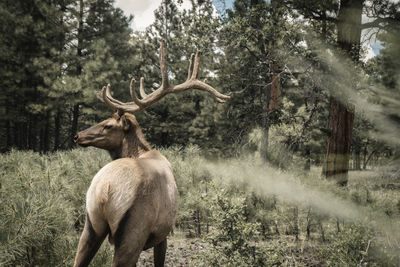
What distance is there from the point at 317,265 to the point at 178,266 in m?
1.92

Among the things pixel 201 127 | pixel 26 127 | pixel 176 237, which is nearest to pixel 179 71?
pixel 201 127

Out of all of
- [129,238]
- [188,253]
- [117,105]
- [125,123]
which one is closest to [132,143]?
[125,123]

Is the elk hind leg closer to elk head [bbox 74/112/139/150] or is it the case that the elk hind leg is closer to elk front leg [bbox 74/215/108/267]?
elk front leg [bbox 74/215/108/267]

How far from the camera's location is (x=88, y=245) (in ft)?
5.20

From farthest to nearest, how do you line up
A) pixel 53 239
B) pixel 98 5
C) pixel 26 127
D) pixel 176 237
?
pixel 26 127, pixel 98 5, pixel 176 237, pixel 53 239

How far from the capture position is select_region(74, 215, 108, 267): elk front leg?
5.15 ft

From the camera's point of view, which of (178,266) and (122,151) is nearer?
(122,151)

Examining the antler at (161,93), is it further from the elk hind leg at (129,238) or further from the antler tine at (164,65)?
the elk hind leg at (129,238)

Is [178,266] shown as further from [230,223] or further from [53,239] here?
[53,239]

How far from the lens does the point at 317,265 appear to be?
3539 mm

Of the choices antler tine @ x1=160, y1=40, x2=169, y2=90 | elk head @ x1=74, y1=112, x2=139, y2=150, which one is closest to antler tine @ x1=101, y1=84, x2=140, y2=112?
elk head @ x1=74, y1=112, x2=139, y2=150

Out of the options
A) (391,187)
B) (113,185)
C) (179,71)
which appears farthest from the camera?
(179,71)

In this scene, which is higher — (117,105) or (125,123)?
(117,105)

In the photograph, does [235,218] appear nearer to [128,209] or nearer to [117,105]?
[128,209]
